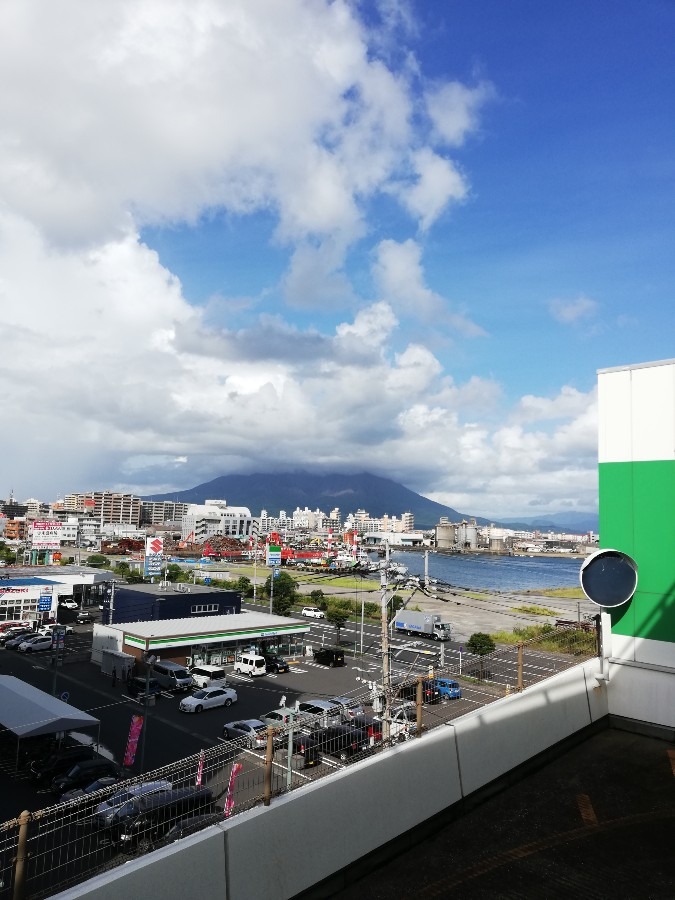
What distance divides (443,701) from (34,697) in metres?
16.1

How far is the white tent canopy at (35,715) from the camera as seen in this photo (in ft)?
50.8

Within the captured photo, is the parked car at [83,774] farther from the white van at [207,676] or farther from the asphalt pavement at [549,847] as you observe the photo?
the asphalt pavement at [549,847]

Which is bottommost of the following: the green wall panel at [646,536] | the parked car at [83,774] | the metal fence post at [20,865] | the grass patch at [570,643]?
the parked car at [83,774]

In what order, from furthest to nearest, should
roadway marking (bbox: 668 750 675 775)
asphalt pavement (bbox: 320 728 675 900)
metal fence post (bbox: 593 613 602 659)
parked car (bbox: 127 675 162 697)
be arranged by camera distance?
parked car (bbox: 127 675 162 697)
metal fence post (bbox: 593 613 602 659)
roadway marking (bbox: 668 750 675 775)
asphalt pavement (bbox: 320 728 675 900)

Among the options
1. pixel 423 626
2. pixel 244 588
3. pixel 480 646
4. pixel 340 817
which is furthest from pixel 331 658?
pixel 244 588

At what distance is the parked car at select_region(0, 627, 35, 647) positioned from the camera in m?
35.3

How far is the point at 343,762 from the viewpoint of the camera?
475 cm

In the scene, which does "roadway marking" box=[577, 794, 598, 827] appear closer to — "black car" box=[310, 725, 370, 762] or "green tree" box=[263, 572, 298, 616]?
"black car" box=[310, 725, 370, 762]

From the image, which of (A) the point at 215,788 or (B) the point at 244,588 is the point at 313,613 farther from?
(A) the point at 215,788

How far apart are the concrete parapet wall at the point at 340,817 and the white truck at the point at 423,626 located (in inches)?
1310

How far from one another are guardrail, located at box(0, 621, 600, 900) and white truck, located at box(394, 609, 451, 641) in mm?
31444

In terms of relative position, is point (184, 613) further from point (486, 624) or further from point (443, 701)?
point (443, 701)

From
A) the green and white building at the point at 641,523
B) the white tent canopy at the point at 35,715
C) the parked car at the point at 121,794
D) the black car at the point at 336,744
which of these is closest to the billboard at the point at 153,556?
the white tent canopy at the point at 35,715

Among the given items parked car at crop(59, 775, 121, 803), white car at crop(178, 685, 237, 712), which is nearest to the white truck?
white car at crop(178, 685, 237, 712)
